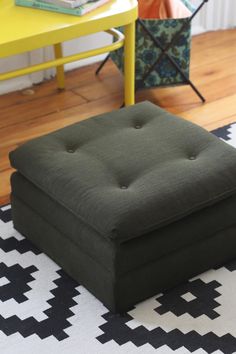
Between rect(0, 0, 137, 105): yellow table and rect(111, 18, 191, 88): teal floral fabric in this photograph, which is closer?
rect(0, 0, 137, 105): yellow table

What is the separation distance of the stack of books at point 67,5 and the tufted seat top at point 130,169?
1.34 ft

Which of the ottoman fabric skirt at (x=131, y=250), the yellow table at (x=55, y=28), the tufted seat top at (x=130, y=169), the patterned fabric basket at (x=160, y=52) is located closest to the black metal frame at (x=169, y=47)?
the patterned fabric basket at (x=160, y=52)

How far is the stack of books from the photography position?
2590mm

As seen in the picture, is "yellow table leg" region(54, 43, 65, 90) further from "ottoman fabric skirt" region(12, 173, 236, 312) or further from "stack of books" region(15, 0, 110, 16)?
"ottoman fabric skirt" region(12, 173, 236, 312)

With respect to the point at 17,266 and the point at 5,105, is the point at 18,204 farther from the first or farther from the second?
the point at 5,105

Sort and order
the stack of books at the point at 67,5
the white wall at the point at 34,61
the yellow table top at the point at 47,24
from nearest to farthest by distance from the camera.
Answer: the yellow table top at the point at 47,24 < the stack of books at the point at 67,5 < the white wall at the point at 34,61

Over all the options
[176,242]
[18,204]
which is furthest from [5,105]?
[176,242]

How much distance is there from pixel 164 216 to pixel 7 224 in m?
0.64

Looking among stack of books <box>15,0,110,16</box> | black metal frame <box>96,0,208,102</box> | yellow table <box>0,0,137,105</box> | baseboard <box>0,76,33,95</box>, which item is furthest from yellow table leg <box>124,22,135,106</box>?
baseboard <box>0,76,33,95</box>

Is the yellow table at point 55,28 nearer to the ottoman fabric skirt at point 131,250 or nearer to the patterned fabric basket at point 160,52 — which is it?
the patterned fabric basket at point 160,52

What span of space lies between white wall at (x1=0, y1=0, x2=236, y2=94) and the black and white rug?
47.7 inches

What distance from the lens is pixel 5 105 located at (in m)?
3.21

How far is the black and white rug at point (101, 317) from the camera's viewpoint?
6.45 ft

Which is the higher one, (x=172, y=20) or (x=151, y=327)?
(x=172, y=20)
